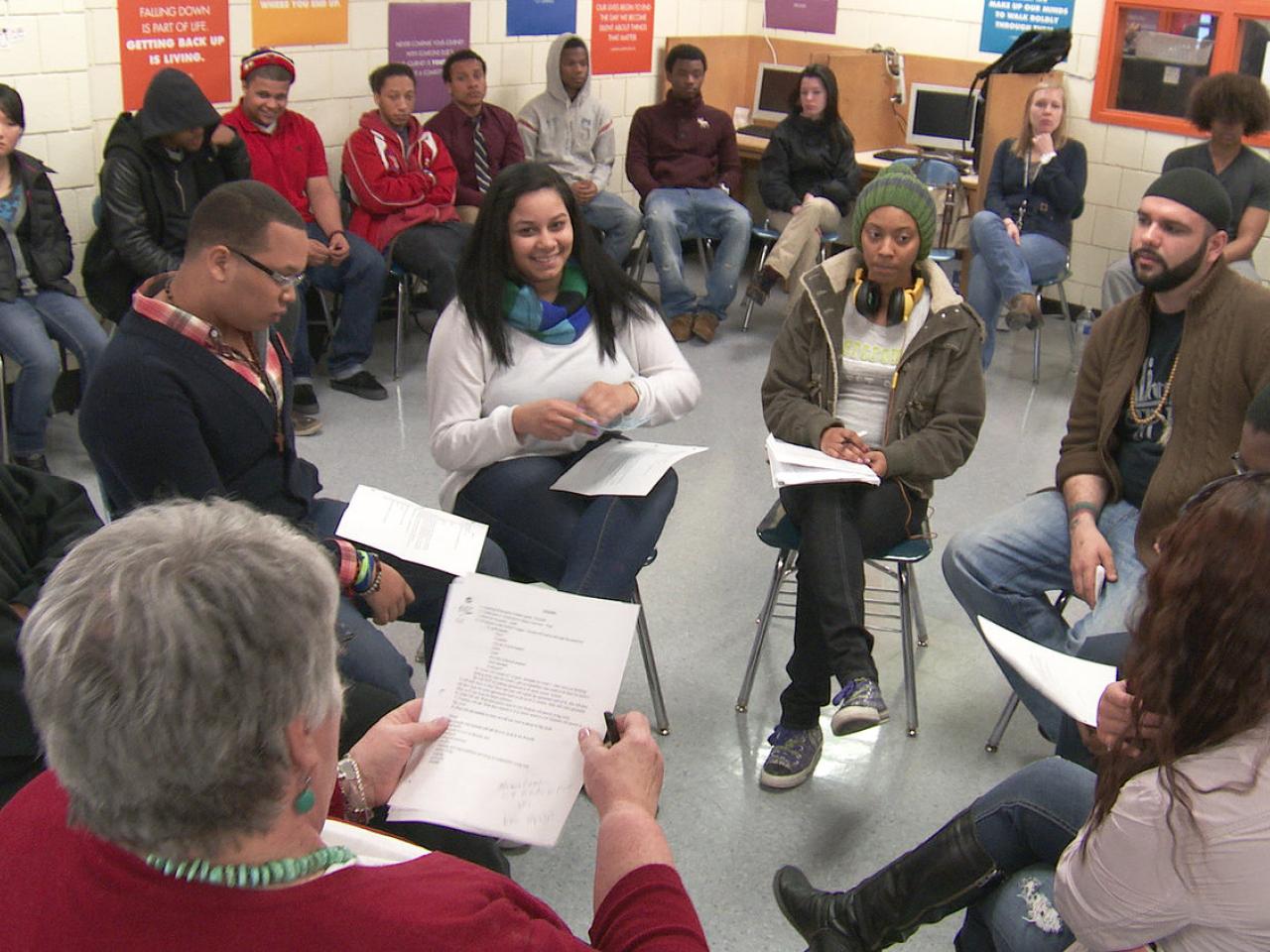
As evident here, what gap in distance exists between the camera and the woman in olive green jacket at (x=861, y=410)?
2.66 meters

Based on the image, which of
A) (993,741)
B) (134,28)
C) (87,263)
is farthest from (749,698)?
(134,28)

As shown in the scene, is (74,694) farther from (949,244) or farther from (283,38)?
(949,244)

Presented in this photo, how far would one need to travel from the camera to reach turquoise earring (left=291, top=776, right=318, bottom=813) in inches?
40.6

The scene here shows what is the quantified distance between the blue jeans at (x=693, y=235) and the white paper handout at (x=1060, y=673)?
3.80 m

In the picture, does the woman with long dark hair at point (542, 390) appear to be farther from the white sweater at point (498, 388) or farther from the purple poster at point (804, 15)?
the purple poster at point (804, 15)

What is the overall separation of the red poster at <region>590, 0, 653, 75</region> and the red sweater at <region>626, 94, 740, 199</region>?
47 centimetres

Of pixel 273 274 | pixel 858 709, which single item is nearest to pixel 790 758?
pixel 858 709

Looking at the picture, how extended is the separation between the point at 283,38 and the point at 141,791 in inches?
184

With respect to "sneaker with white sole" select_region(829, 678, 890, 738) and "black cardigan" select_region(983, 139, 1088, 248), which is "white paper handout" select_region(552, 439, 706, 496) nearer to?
"sneaker with white sole" select_region(829, 678, 890, 738)

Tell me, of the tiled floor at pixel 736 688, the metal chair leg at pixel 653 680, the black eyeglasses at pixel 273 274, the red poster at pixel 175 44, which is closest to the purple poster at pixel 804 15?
the tiled floor at pixel 736 688

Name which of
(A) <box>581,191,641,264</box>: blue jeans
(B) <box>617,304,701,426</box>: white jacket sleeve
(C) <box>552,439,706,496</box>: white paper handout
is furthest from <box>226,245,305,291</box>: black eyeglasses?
(A) <box>581,191,641,264</box>: blue jeans

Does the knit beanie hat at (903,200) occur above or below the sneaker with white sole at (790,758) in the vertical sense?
above

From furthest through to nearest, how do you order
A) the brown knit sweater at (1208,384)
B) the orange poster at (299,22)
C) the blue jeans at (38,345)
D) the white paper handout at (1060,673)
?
the orange poster at (299,22), the blue jeans at (38,345), the brown knit sweater at (1208,384), the white paper handout at (1060,673)

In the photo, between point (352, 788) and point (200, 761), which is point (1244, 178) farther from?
point (200, 761)
